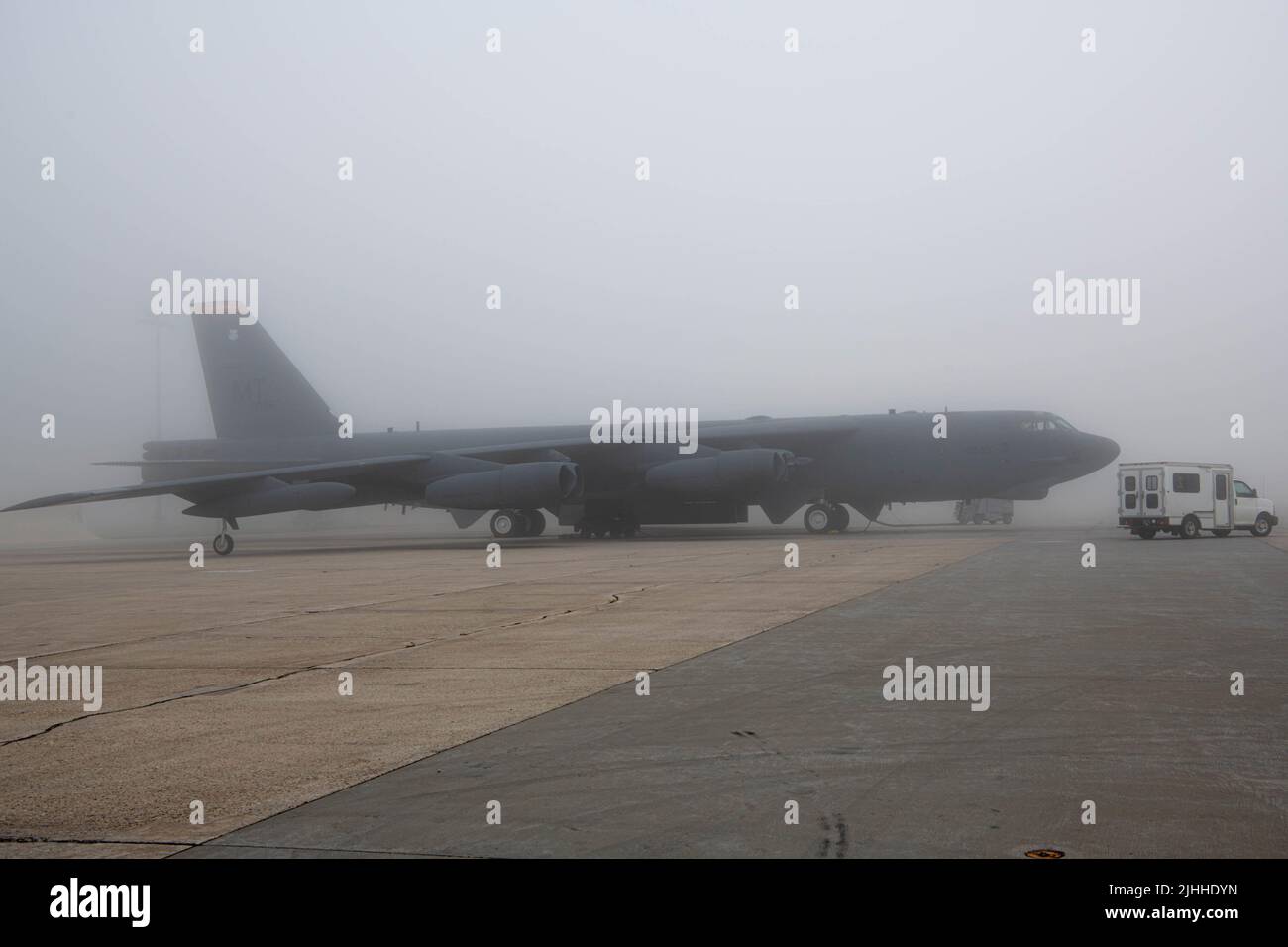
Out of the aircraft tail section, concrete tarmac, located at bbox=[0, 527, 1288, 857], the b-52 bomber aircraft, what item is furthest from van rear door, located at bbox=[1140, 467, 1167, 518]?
the aircraft tail section

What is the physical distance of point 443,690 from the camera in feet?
27.9

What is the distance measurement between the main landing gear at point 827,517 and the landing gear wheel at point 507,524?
9.19 m

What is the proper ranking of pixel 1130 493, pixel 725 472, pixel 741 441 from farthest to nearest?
pixel 741 441 → pixel 725 472 → pixel 1130 493

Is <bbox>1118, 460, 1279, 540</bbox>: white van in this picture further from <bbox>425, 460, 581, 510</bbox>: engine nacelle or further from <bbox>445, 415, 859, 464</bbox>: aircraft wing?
<bbox>425, 460, 581, 510</bbox>: engine nacelle

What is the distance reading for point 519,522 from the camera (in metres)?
36.6

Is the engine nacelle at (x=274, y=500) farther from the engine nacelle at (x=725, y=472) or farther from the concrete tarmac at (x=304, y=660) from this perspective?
the engine nacelle at (x=725, y=472)

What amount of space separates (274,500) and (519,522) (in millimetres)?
7913

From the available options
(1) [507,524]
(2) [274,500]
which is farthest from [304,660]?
(1) [507,524]

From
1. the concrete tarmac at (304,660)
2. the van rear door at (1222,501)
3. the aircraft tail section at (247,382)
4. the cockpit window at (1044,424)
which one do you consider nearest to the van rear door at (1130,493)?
the cockpit window at (1044,424)

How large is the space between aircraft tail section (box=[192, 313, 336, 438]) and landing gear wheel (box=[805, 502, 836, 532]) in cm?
1670

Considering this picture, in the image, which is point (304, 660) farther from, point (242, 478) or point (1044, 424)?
point (1044, 424)
